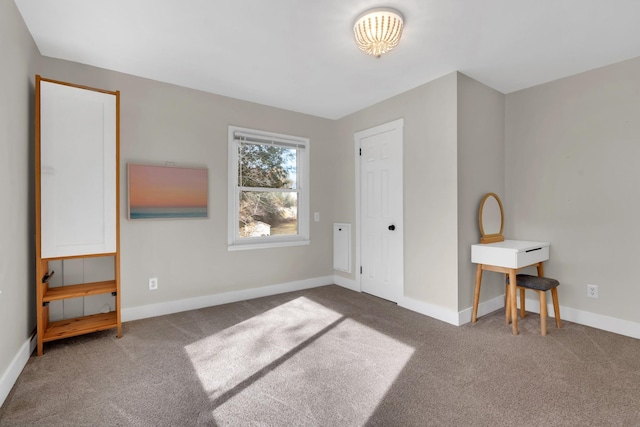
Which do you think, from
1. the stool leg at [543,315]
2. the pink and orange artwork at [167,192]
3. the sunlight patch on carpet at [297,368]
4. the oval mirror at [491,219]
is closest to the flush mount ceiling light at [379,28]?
the oval mirror at [491,219]

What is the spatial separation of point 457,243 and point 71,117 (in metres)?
3.48

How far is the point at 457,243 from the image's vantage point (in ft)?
9.55

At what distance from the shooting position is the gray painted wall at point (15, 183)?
1.83 metres

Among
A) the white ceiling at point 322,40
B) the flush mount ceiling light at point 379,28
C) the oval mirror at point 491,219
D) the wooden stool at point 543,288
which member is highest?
the white ceiling at point 322,40

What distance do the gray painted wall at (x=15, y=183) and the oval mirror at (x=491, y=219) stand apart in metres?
3.78

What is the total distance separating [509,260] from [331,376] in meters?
1.87

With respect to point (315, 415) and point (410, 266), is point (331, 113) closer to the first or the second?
point (410, 266)

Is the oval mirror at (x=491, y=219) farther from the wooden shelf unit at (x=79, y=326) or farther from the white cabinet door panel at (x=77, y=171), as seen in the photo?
the wooden shelf unit at (x=79, y=326)

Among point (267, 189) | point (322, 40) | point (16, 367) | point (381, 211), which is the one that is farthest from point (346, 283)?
point (16, 367)

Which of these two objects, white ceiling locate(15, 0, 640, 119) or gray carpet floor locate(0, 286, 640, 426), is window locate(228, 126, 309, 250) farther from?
gray carpet floor locate(0, 286, 640, 426)

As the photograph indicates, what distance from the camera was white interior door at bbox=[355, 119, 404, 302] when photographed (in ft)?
11.5

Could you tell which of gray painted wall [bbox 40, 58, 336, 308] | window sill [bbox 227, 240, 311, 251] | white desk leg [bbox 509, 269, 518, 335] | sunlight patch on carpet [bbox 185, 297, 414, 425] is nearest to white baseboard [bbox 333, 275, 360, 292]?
gray painted wall [bbox 40, 58, 336, 308]

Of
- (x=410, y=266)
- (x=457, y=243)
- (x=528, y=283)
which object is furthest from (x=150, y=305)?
(x=528, y=283)

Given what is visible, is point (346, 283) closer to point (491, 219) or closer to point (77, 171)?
point (491, 219)
